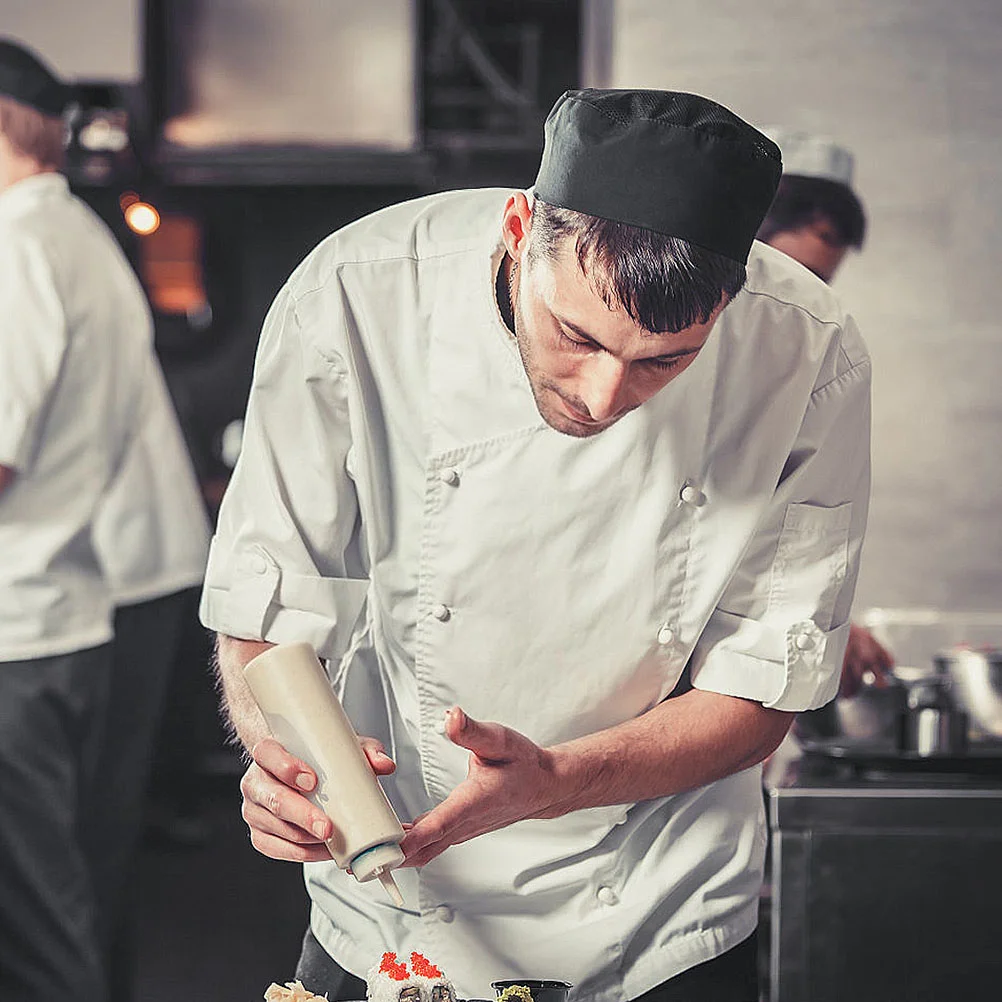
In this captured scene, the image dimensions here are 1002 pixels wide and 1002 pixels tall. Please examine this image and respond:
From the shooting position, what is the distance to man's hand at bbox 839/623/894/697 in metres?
2.30

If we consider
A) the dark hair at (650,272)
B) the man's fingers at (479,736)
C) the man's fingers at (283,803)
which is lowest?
the man's fingers at (283,803)

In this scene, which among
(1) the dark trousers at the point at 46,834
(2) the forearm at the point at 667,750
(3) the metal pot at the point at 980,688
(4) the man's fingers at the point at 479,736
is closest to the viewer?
(4) the man's fingers at the point at 479,736

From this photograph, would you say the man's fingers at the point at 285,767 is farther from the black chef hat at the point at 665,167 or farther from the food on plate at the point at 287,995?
the black chef hat at the point at 665,167

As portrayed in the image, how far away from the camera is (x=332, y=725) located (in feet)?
3.81

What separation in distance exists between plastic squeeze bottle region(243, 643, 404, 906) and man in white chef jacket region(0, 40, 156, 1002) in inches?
65.9

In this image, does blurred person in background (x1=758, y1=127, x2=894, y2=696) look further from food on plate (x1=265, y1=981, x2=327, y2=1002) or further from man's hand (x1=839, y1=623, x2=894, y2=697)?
food on plate (x1=265, y1=981, x2=327, y2=1002)

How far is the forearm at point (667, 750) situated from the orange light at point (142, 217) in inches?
133

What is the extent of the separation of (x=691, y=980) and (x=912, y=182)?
2569mm

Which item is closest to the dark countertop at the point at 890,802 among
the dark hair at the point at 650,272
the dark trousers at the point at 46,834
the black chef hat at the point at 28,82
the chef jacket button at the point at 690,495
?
the chef jacket button at the point at 690,495

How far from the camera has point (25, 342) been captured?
271 cm

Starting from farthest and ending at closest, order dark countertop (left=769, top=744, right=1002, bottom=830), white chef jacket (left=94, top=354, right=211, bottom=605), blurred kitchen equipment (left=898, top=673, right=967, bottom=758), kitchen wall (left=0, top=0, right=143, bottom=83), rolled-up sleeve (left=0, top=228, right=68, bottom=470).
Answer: kitchen wall (left=0, top=0, right=143, bottom=83), white chef jacket (left=94, top=354, right=211, bottom=605), rolled-up sleeve (left=0, top=228, right=68, bottom=470), blurred kitchen equipment (left=898, top=673, right=967, bottom=758), dark countertop (left=769, top=744, right=1002, bottom=830)

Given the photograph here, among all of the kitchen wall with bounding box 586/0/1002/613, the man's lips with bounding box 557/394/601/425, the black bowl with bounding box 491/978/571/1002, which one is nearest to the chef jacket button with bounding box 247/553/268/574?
the man's lips with bounding box 557/394/601/425

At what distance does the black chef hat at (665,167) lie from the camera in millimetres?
1208

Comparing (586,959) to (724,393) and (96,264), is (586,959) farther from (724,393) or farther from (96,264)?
(96,264)
